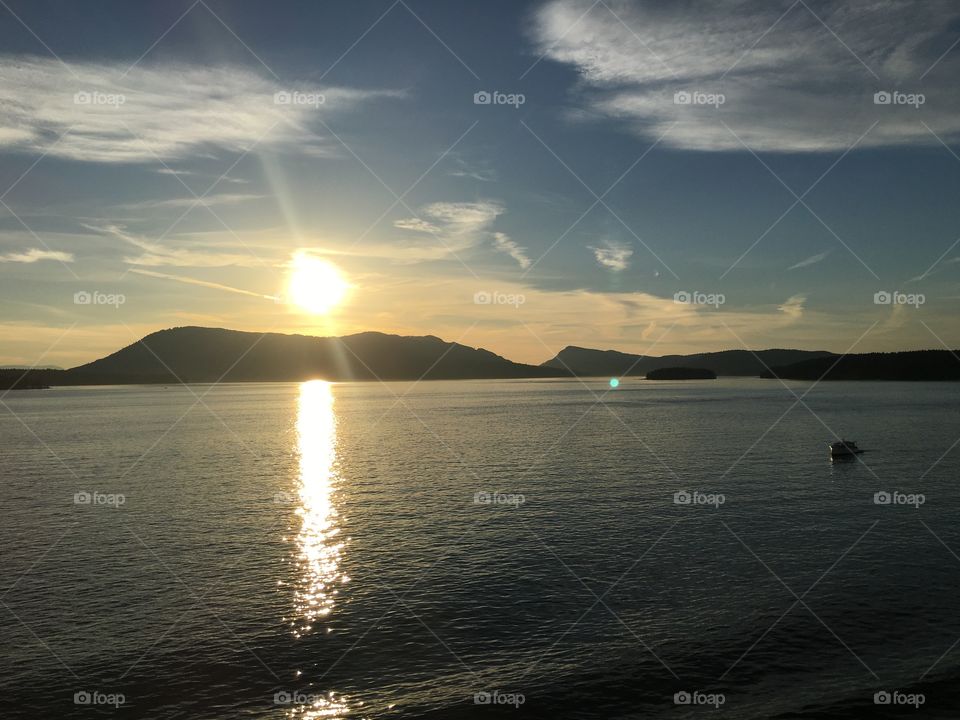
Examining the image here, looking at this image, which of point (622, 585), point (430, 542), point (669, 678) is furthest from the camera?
point (430, 542)

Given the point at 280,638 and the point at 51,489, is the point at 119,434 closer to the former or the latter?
the point at 51,489

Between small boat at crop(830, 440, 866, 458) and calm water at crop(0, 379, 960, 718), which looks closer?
calm water at crop(0, 379, 960, 718)

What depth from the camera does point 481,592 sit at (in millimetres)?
32875

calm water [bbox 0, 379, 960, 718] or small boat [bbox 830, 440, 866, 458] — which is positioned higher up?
small boat [bbox 830, 440, 866, 458]

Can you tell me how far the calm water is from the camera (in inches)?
915

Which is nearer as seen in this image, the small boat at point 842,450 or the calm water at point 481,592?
the calm water at point 481,592

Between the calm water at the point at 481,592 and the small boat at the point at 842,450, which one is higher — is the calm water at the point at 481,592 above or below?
below

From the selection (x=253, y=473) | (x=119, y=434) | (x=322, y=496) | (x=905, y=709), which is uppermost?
(x=119, y=434)

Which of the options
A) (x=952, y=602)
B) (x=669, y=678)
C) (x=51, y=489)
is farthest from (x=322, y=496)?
(x=952, y=602)

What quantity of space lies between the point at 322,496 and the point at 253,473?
2065 cm

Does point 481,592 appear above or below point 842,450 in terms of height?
below

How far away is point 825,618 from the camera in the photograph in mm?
29219

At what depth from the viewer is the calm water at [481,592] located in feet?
76.2

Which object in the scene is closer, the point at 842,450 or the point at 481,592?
the point at 481,592
